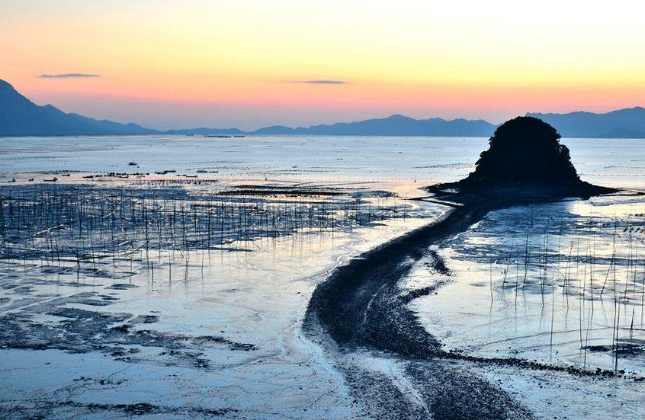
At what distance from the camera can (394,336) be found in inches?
882

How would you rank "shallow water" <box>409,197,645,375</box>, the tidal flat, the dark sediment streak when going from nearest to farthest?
the dark sediment streak → the tidal flat → "shallow water" <box>409,197,645,375</box>

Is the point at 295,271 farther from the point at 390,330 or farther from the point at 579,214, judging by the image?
the point at 579,214

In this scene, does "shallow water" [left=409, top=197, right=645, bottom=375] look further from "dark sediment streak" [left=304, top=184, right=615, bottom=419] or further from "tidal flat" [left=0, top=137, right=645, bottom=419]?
"dark sediment streak" [left=304, top=184, right=615, bottom=419]

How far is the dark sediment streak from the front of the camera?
1700cm

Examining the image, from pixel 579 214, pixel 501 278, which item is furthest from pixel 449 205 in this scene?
pixel 501 278

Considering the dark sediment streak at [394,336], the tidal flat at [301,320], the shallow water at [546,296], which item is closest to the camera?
the dark sediment streak at [394,336]

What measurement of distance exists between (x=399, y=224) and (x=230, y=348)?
29.0 m

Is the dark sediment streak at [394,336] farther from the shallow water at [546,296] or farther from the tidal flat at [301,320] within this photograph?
the shallow water at [546,296]

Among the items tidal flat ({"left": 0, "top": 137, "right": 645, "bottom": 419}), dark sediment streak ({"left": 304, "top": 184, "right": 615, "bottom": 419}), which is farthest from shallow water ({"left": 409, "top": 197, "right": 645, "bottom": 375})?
dark sediment streak ({"left": 304, "top": 184, "right": 615, "bottom": 419})

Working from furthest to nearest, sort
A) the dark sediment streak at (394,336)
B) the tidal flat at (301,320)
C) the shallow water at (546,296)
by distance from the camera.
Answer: the shallow water at (546,296) → the tidal flat at (301,320) → the dark sediment streak at (394,336)

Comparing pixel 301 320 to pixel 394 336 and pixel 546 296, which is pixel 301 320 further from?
pixel 546 296

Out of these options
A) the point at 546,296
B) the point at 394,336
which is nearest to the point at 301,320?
the point at 394,336

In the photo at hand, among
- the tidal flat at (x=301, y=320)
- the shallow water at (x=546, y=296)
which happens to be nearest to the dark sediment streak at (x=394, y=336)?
the tidal flat at (x=301, y=320)

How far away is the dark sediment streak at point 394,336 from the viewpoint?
17000mm
